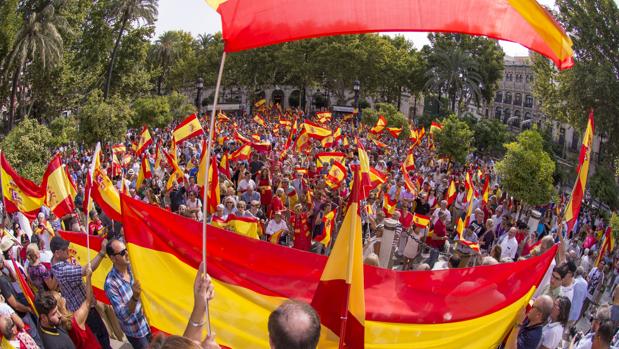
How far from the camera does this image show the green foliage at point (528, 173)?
17281 millimetres

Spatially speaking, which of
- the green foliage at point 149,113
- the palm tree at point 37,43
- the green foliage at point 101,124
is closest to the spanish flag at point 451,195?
the green foliage at point 101,124

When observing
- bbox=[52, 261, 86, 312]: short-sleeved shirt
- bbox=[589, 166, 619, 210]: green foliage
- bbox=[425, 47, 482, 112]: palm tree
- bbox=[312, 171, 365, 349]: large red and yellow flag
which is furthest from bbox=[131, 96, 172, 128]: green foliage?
bbox=[312, 171, 365, 349]: large red and yellow flag

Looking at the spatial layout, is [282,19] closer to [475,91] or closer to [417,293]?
[417,293]

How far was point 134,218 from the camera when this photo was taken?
4887 mm

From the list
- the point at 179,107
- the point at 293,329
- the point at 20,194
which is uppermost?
the point at 293,329

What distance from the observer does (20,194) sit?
9.34 metres

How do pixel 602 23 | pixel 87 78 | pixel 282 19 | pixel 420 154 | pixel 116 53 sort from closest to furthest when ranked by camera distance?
pixel 282 19
pixel 602 23
pixel 420 154
pixel 87 78
pixel 116 53

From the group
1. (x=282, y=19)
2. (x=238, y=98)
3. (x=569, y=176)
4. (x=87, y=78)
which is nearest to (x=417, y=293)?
(x=282, y=19)

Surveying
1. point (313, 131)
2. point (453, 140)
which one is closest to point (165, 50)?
point (453, 140)

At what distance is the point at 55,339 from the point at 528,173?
1546 centimetres

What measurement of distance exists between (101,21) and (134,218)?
1421 inches

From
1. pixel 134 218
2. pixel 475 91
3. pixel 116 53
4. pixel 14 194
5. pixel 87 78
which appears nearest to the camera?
pixel 134 218

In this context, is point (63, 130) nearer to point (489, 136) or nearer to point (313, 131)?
point (313, 131)

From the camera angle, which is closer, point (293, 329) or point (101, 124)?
point (293, 329)
